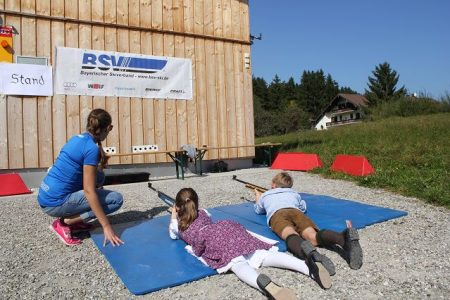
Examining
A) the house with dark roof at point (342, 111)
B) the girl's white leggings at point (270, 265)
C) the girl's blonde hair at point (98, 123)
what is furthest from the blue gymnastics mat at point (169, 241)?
the house with dark roof at point (342, 111)

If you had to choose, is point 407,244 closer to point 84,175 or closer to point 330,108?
point 84,175

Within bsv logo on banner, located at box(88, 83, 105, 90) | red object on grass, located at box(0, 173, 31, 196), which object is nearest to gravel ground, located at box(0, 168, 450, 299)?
red object on grass, located at box(0, 173, 31, 196)

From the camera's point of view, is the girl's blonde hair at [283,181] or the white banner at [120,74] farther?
the white banner at [120,74]

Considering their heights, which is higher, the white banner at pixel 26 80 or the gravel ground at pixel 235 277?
the white banner at pixel 26 80

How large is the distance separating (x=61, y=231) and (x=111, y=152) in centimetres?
451

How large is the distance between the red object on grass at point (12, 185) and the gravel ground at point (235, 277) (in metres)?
1.99

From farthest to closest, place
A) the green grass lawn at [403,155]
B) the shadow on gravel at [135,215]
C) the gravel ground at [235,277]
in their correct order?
1. the green grass lawn at [403,155]
2. the shadow on gravel at [135,215]
3. the gravel ground at [235,277]

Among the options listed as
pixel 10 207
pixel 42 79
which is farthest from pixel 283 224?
pixel 42 79

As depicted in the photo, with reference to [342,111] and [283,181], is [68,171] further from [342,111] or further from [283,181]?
[342,111]

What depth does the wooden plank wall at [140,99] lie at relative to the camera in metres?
7.35

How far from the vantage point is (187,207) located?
3.12 metres

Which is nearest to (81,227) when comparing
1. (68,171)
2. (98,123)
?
(68,171)

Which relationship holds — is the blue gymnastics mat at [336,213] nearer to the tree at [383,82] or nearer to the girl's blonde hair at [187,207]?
the girl's blonde hair at [187,207]

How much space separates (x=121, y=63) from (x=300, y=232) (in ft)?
20.7
